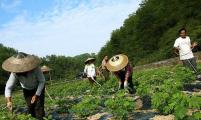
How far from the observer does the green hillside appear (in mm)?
46250

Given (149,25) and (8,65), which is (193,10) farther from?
(8,65)

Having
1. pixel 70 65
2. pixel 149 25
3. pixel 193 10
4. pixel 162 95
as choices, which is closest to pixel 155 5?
pixel 149 25

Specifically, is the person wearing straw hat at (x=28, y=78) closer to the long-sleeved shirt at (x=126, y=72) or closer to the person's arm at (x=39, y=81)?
the person's arm at (x=39, y=81)

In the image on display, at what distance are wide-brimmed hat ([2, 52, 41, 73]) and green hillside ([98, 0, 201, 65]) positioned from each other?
31.1 meters

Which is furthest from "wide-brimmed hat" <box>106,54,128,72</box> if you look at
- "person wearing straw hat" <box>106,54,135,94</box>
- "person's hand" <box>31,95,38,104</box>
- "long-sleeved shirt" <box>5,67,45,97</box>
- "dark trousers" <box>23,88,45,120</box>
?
"person's hand" <box>31,95,38,104</box>

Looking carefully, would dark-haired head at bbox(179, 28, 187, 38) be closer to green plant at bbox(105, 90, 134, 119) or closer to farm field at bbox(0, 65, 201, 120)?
farm field at bbox(0, 65, 201, 120)

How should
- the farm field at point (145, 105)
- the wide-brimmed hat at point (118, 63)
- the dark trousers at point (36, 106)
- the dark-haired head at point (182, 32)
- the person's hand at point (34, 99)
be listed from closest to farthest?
the farm field at point (145, 105), the person's hand at point (34, 99), the dark trousers at point (36, 106), the wide-brimmed hat at point (118, 63), the dark-haired head at point (182, 32)

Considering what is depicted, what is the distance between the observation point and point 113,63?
12281 mm

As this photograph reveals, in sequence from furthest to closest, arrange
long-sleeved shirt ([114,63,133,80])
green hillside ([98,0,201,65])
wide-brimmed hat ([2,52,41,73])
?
green hillside ([98,0,201,65]) < long-sleeved shirt ([114,63,133,80]) < wide-brimmed hat ([2,52,41,73])

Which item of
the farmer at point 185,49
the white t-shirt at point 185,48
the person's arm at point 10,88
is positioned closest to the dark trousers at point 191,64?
the farmer at point 185,49

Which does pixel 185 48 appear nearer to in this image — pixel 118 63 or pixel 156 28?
pixel 118 63

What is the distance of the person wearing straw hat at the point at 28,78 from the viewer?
861cm

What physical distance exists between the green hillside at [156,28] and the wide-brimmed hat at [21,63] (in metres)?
31.1

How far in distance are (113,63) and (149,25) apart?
155ft
